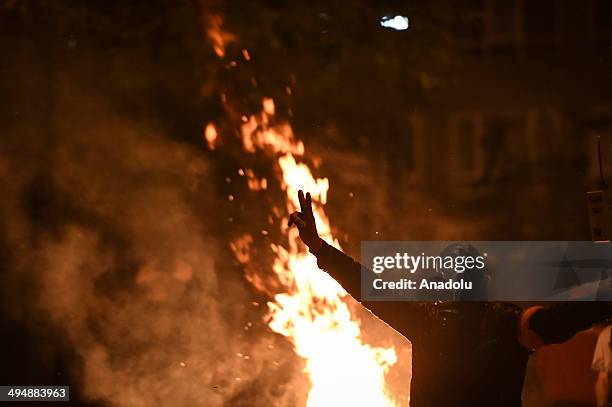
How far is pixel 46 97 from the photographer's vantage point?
10.2 meters

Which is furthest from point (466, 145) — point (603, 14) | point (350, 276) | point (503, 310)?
point (503, 310)

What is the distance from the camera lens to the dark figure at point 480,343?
12.8 feet

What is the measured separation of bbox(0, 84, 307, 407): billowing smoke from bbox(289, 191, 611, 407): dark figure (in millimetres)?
5016

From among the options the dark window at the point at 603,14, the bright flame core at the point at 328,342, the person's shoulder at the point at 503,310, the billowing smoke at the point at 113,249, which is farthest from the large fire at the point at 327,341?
the dark window at the point at 603,14

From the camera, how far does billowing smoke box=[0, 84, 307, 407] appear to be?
930 centimetres

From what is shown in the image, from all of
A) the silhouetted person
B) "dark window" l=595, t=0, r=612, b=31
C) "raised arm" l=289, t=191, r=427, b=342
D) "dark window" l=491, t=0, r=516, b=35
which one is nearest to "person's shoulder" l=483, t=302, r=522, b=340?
"raised arm" l=289, t=191, r=427, b=342

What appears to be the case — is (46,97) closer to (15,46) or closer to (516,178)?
(15,46)

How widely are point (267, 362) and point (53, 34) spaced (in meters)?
4.46

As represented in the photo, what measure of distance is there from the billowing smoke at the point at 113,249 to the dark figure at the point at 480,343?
502 centimetres

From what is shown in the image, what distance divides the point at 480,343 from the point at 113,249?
6.64 meters

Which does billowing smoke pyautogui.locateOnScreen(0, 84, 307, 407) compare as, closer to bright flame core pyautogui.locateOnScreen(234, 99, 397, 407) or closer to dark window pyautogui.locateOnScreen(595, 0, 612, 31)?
bright flame core pyautogui.locateOnScreen(234, 99, 397, 407)

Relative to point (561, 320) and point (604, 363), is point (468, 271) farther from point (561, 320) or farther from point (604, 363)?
point (604, 363)

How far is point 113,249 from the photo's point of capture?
32.8 ft

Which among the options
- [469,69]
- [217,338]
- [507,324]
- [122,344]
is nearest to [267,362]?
[217,338]
